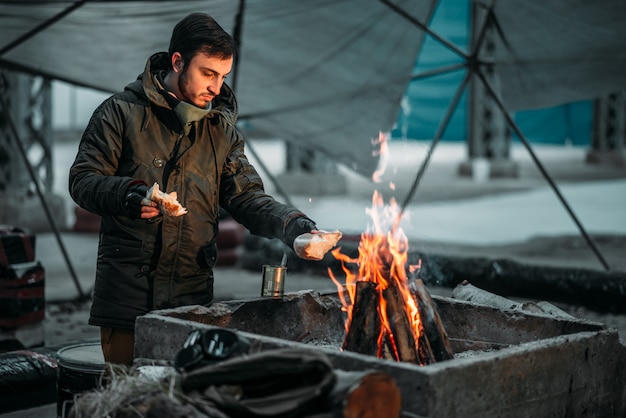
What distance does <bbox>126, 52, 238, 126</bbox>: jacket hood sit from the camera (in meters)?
3.48

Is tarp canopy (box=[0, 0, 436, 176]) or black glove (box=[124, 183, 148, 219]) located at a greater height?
tarp canopy (box=[0, 0, 436, 176])

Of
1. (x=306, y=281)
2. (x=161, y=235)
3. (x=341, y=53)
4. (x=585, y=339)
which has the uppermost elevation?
(x=341, y=53)

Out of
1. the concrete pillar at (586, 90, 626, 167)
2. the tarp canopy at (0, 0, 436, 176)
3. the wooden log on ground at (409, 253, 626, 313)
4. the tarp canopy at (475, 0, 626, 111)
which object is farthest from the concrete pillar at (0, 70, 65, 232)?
the concrete pillar at (586, 90, 626, 167)

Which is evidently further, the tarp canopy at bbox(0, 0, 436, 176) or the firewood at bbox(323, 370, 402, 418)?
the tarp canopy at bbox(0, 0, 436, 176)

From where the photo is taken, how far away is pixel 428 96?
10.3 metres

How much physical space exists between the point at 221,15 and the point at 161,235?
417 centimetres

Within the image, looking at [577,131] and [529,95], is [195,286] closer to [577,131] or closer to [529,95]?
[529,95]

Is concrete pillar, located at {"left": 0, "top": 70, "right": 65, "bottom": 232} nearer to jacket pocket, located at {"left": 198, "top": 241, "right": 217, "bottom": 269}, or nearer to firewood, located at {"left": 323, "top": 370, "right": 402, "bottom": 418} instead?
jacket pocket, located at {"left": 198, "top": 241, "right": 217, "bottom": 269}

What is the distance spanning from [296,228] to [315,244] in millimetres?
198

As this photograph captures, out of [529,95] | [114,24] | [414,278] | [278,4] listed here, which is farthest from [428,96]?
[414,278]

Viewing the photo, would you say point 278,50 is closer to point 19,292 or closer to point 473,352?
point 19,292

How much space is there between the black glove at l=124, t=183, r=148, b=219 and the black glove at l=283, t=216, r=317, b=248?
0.69m

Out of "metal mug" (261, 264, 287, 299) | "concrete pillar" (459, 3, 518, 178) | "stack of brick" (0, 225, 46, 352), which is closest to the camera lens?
"metal mug" (261, 264, 287, 299)

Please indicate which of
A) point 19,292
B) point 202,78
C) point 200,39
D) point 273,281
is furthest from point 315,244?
point 19,292
